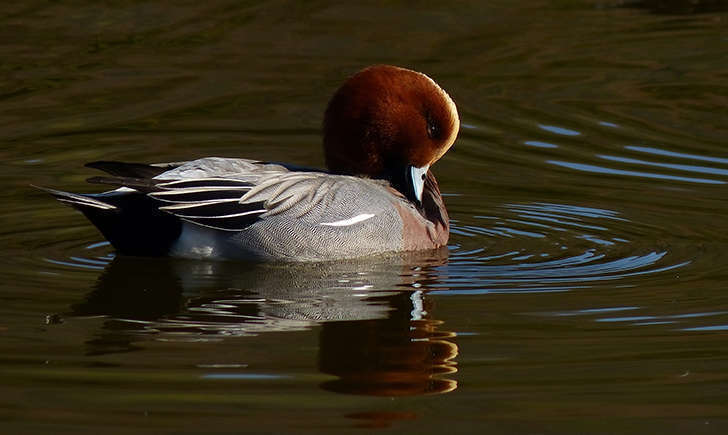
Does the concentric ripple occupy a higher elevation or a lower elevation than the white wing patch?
lower

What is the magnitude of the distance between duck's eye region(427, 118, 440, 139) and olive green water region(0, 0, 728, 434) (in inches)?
25.0

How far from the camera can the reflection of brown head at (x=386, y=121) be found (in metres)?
7.80

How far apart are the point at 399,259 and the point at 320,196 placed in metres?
0.56

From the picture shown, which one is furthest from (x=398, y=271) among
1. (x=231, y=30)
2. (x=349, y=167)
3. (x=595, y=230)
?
(x=231, y=30)

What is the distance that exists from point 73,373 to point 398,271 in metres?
2.42

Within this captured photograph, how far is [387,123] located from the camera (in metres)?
7.85

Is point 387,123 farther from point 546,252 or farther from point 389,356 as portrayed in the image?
point 389,356

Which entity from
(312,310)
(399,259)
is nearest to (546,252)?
(399,259)

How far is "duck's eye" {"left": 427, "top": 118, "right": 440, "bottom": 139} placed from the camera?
25.8ft

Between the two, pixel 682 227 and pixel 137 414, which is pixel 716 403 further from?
pixel 682 227

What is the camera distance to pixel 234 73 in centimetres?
1212

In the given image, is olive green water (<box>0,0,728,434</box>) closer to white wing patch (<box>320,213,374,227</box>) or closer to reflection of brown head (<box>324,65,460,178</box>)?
white wing patch (<box>320,213,374,227</box>)

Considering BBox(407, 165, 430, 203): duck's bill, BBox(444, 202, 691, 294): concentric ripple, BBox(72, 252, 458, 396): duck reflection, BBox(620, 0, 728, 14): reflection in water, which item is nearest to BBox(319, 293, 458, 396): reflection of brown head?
BBox(72, 252, 458, 396): duck reflection

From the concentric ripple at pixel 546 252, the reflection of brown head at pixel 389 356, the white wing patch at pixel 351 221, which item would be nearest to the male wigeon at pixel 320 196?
the white wing patch at pixel 351 221
